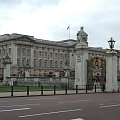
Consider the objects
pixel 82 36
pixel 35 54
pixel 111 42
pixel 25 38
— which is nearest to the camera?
pixel 111 42

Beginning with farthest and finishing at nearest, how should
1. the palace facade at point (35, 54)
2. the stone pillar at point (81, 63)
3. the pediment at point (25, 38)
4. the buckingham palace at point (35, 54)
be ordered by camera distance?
the pediment at point (25, 38) → the palace facade at point (35, 54) → the buckingham palace at point (35, 54) → the stone pillar at point (81, 63)

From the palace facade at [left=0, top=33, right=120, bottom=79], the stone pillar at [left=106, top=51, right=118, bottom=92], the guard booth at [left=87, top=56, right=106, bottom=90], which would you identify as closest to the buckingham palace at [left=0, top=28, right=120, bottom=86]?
the palace facade at [left=0, top=33, right=120, bottom=79]

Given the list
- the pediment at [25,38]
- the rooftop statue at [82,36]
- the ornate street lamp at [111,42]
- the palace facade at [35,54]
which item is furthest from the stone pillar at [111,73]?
the pediment at [25,38]

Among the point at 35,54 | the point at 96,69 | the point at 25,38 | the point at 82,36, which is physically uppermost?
the point at 25,38

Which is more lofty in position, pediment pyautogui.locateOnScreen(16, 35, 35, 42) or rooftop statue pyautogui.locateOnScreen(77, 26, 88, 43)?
pediment pyautogui.locateOnScreen(16, 35, 35, 42)

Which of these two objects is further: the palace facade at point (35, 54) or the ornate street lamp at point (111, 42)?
the palace facade at point (35, 54)

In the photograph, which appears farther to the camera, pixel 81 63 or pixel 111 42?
pixel 81 63

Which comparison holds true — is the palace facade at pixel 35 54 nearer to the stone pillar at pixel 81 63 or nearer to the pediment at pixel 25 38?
the pediment at pixel 25 38

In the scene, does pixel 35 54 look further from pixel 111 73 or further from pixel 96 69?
pixel 111 73

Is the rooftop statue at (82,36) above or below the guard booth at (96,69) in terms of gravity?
above

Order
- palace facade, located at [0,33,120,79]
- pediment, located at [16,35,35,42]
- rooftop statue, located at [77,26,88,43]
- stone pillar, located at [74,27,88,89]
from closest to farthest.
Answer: stone pillar, located at [74,27,88,89] → rooftop statue, located at [77,26,88,43] → palace facade, located at [0,33,120,79] → pediment, located at [16,35,35,42]

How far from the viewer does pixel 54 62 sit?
149500 millimetres

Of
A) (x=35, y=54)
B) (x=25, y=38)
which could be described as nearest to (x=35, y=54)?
(x=35, y=54)

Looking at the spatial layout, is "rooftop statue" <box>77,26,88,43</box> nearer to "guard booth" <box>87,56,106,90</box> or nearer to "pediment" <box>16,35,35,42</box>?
"guard booth" <box>87,56,106,90</box>
